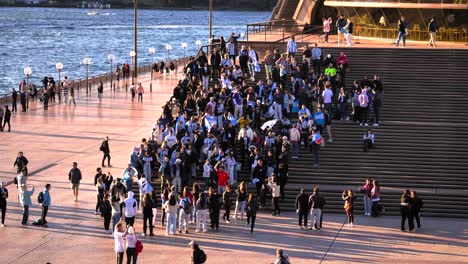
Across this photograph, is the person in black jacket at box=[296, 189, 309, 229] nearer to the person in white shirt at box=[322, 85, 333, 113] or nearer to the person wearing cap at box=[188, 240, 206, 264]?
the person wearing cap at box=[188, 240, 206, 264]

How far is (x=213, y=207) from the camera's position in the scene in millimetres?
30359

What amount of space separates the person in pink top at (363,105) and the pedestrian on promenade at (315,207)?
29.2 feet

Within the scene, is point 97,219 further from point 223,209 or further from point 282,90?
point 282,90

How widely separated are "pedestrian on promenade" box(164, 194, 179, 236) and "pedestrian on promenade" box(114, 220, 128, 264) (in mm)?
3510

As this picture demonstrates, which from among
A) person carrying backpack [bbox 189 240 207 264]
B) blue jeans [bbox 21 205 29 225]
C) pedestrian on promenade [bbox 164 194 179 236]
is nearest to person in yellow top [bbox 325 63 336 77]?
pedestrian on promenade [bbox 164 194 179 236]

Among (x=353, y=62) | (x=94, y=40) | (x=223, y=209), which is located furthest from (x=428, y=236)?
(x=94, y=40)

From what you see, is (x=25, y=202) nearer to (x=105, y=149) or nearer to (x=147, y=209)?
(x=147, y=209)

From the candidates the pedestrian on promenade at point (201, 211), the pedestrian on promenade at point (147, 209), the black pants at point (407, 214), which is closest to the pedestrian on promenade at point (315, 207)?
the black pants at point (407, 214)

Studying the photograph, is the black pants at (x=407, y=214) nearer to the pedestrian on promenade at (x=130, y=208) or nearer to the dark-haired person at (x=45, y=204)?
the pedestrian on promenade at (x=130, y=208)

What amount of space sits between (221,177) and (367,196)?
412cm

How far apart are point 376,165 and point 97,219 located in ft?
31.4

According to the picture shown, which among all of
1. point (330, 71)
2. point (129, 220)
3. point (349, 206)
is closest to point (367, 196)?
point (349, 206)

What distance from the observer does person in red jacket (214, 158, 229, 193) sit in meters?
32.6

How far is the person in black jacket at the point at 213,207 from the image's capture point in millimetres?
30281
